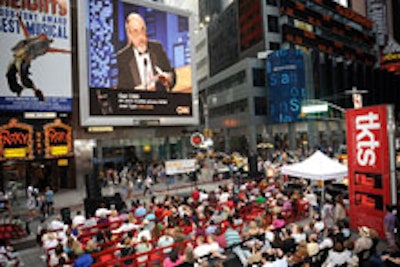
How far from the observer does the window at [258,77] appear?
218 feet

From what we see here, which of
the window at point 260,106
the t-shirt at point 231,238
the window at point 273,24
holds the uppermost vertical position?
the window at point 273,24

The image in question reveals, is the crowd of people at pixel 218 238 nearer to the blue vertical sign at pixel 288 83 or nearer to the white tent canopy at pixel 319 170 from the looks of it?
the white tent canopy at pixel 319 170

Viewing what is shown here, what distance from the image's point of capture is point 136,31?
33.8m

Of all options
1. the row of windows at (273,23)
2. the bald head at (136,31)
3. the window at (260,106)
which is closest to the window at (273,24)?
the row of windows at (273,23)

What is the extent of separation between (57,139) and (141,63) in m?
10.3

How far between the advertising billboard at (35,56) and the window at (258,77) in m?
42.1

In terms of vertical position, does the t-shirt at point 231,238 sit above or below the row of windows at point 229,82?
below

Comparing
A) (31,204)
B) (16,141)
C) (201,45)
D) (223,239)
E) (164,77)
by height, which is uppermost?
(201,45)

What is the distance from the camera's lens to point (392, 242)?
1069 cm

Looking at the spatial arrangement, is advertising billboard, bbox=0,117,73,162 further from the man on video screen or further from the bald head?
the bald head

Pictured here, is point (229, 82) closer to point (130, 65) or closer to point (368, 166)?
point (130, 65)

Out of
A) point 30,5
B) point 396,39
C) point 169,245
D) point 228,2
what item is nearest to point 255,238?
point 169,245

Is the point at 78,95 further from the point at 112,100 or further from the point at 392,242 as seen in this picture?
the point at 392,242

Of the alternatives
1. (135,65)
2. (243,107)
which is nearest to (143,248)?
(135,65)
